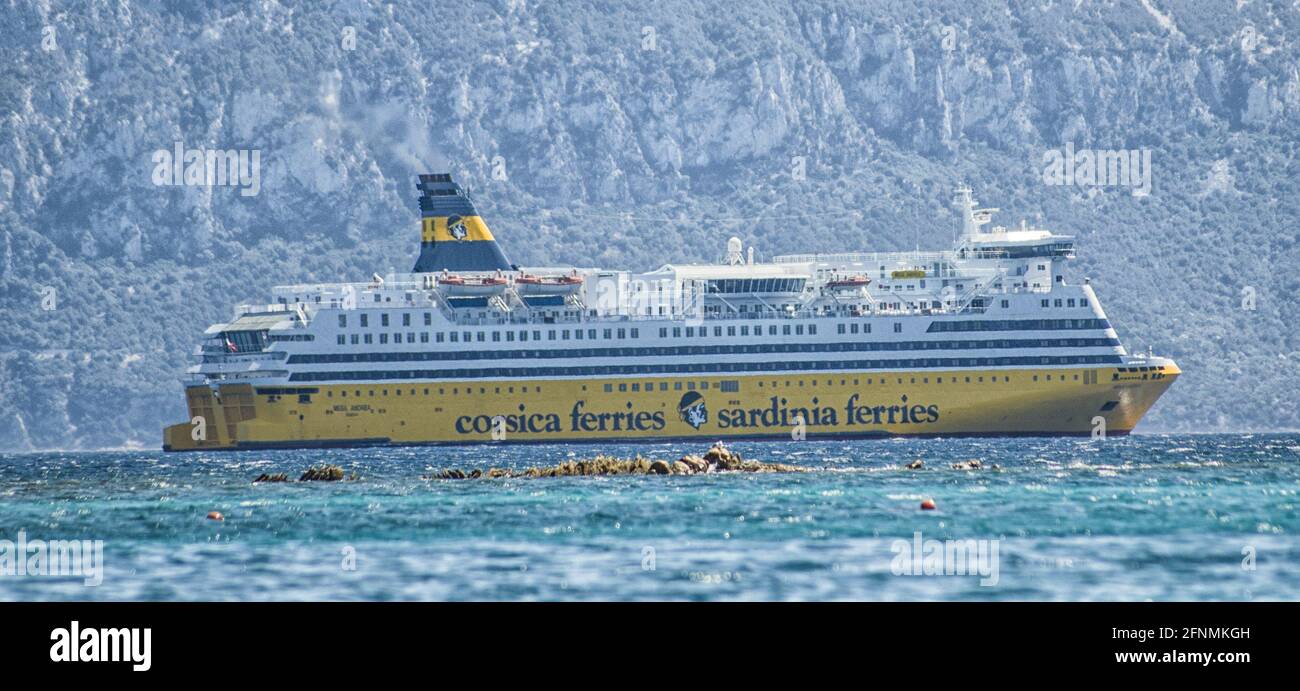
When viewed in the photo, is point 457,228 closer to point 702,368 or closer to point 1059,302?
point 702,368

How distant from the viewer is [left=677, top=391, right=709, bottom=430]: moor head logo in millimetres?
91312

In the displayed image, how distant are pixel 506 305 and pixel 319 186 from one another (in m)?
53.1

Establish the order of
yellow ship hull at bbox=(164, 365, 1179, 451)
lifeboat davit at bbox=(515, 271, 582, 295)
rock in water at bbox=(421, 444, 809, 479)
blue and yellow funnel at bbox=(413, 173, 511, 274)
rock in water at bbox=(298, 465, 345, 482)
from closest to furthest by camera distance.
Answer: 1. rock in water at bbox=(421, 444, 809, 479)
2. rock in water at bbox=(298, 465, 345, 482)
3. yellow ship hull at bbox=(164, 365, 1179, 451)
4. lifeboat davit at bbox=(515, 271, 582, 295)
5. blue and yellow funnel at bbox=(413, 173, 511, 274)

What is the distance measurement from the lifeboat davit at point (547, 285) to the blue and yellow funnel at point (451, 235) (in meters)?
3.12

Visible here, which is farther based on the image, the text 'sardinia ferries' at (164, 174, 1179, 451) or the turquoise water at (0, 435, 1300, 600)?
the text 'sardinia ferries' at (164, 174, 1179, 451)

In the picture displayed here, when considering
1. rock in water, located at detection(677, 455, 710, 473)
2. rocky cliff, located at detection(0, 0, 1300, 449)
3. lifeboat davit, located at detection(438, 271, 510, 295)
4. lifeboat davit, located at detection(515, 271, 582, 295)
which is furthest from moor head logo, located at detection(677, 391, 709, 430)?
rocky cliff, located at detection(0, 0, 1300, 449)

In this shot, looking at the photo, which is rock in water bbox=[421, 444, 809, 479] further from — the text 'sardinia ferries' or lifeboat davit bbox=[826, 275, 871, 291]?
lifeboat davit bbox=[826, 275, 871, 291]

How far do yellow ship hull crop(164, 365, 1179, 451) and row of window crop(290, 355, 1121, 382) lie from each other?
328 mm

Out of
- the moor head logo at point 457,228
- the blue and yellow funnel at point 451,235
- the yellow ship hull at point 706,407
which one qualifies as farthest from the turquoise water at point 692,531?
the moor head logo at point 457,228

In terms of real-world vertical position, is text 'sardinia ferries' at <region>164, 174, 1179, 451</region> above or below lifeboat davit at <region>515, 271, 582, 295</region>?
below

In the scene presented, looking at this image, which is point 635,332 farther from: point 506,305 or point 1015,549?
point 1015,549

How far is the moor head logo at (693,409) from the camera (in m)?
91.3
